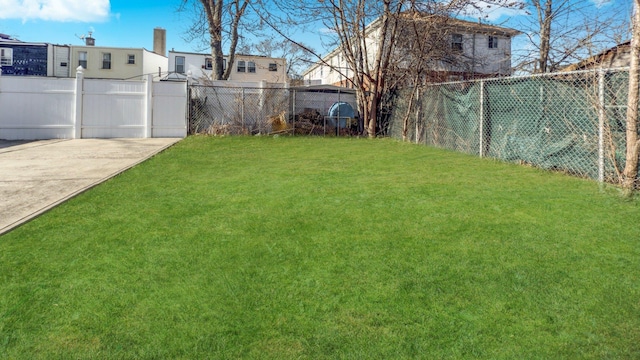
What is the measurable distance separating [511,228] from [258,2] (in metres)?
16.2

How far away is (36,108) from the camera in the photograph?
14680 mm

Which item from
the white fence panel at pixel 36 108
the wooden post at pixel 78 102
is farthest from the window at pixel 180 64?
the white fence panel at pixel 36 108

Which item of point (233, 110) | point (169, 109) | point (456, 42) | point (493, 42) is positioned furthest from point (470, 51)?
point (169, 109)

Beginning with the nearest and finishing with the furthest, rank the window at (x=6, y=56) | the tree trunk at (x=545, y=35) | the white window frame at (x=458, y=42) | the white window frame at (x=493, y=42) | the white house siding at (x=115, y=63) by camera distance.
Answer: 1. the tree trunk at (x=545, y=35)
2. the white window frame at (x=458, y=42)
3. the white window frame at (x=493, y=42)
4. the window at (x=6, y=56)
5. the white house siding at (x=115, y=63)

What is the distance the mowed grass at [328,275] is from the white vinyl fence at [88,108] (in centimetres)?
1048

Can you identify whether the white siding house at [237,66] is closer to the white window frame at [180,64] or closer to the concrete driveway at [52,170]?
the white window frame at [180,64]

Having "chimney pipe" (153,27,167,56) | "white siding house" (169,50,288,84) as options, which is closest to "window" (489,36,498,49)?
"white siding house" (169,50,288,84)

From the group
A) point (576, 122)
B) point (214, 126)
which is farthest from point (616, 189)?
point (214, 126)

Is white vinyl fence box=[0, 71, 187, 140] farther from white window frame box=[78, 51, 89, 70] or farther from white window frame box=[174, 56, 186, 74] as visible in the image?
white window frame box=[78, 51, 89, 70]

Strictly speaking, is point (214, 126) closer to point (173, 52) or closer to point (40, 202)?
point (40, 202)

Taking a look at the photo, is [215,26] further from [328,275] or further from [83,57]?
[83,57]

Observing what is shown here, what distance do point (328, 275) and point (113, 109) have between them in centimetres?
1453

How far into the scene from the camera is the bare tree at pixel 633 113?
5527mm

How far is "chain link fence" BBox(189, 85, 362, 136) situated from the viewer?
16.0m
